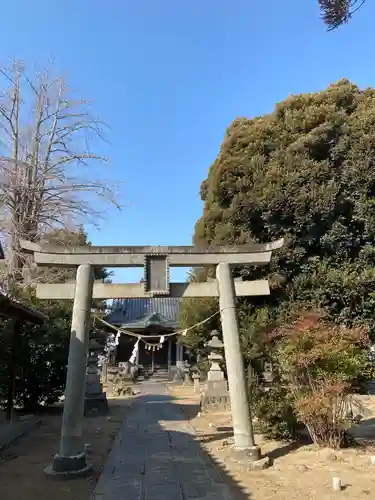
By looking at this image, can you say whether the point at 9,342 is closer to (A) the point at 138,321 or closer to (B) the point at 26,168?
(B) the point at 26,168

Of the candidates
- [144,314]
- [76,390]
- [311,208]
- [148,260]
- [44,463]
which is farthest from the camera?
[144,314]

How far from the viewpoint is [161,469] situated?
682 cm

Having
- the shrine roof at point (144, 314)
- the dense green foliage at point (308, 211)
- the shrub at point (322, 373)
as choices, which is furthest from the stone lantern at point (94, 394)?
the shrine roof at point (144, 314)

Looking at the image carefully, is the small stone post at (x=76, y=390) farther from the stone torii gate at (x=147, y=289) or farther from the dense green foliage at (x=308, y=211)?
the dense green foliage at (x=308, y=211)

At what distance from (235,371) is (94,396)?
7665 mm

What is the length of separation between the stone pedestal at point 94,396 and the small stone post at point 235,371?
712 cm

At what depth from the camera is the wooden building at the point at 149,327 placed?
98.5ft

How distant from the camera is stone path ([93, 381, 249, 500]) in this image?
5.59m

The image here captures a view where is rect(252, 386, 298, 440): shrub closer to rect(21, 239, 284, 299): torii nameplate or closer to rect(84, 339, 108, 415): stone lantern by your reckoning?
rect(21, 239, 284, 299): torii nameplate

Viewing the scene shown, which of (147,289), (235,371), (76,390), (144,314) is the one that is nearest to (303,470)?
(235,371)

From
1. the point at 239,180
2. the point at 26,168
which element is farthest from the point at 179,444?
the point at 26,168

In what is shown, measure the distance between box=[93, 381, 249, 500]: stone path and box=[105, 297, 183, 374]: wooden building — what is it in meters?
18.0

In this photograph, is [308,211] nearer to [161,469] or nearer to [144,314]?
[161,469]

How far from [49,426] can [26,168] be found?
13.2 m
